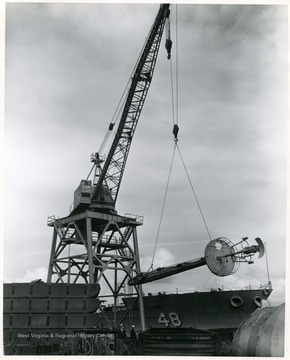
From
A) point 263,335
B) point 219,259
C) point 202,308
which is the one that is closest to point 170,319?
point 202,308

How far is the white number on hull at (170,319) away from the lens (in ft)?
132

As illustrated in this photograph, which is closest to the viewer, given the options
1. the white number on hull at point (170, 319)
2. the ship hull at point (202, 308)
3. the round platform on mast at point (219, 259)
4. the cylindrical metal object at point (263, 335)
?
the cylindrical metal object at point (263, 335)

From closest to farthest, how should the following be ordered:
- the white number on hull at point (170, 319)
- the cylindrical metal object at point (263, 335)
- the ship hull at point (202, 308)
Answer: the cylindrical metal object at point (263, 335), the ship hull at point (202, 308), the white number on hull at point (170, 319)

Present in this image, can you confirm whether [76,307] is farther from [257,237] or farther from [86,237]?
[86,237]

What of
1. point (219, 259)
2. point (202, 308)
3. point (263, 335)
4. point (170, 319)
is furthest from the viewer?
point (170, 319)

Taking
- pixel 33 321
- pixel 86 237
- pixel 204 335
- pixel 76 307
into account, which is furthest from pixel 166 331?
pixel 86 237

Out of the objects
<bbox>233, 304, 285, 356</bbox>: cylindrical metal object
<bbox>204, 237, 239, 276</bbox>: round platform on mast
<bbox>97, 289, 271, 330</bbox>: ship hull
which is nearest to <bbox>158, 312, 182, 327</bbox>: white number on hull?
<bbox>97, 289, 271, 330</bbox>: ship hull

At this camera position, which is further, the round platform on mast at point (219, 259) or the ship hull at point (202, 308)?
the ship hull at point (202, 308)

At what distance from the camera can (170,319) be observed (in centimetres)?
4069

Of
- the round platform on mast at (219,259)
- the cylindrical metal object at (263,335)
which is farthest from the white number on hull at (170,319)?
Result: the cylindrical metal object at (263,335)

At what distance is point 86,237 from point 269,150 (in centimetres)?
2546

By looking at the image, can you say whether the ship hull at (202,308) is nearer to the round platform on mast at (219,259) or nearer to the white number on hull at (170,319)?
the white number on hull at (170,319)

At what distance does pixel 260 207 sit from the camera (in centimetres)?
2284

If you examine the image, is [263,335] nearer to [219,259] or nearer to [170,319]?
[219,259]
